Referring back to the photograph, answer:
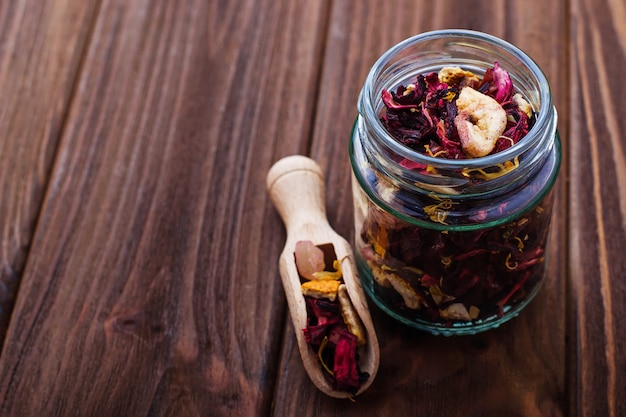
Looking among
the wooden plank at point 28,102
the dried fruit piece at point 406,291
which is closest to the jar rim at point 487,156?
the dried fruit piece at point 406,291

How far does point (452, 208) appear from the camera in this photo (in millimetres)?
908

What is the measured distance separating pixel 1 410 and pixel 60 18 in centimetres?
62

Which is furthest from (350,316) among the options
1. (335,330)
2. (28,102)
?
(28,102)

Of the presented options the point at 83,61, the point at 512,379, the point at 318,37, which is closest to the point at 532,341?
the point at 512,379

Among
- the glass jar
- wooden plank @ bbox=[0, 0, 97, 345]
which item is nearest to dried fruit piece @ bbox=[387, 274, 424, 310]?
the glass jar

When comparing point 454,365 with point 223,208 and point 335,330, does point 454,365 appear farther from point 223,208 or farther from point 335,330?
point 223,208

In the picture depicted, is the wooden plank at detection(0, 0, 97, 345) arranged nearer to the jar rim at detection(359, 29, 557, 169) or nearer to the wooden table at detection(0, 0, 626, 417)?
the wooden table at detection(0, 0, 626, 417)

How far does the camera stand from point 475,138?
87cm

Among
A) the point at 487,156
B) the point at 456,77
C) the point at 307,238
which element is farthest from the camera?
the point at 307,238

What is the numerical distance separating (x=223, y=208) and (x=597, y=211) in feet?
1.62

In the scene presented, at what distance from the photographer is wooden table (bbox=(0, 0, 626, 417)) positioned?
41.3 inches

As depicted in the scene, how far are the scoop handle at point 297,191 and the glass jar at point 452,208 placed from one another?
0.07 metres

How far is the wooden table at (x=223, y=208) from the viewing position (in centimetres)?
105

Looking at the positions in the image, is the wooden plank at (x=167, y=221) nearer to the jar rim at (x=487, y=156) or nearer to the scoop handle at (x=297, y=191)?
the scoop handle at (x=297, y=191)
